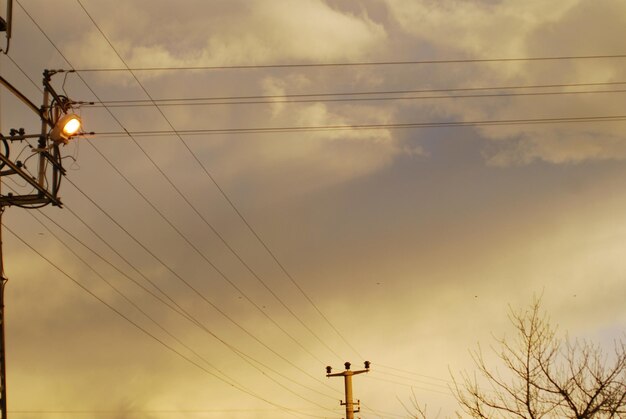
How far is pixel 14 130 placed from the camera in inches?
522

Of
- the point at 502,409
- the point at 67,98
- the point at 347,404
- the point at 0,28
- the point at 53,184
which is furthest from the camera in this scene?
the point at 347,404

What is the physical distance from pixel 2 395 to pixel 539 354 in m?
12.2

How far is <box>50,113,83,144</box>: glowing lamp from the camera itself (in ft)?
43.6

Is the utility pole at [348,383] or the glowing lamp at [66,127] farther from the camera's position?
the utility pole at [348,383]

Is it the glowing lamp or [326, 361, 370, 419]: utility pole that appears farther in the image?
[326, 361, 370, 419]: utility pole

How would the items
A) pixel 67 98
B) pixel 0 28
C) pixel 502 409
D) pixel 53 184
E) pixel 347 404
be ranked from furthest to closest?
pixel 347 404
pixel 502 409
pixel 67 98
pixel 53 184
pixel 0 28

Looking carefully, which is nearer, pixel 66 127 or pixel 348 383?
pixel 66 127

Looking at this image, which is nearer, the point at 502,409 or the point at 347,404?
the point at 502,409

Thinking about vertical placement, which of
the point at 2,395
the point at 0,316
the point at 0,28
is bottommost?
the point at 2,395

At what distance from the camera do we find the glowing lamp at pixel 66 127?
13.3 metres

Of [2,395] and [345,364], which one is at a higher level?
[345,364]

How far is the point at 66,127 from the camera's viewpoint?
13.3 meters

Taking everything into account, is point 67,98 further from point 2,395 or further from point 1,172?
point 2,395

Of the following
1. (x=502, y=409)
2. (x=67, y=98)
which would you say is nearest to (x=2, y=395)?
(x=67, y=98)
